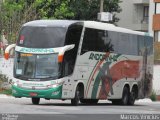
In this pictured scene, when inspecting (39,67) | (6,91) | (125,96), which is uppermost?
(39,67)

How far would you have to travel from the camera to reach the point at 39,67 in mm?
29984

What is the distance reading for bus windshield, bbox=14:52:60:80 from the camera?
97.9 ft

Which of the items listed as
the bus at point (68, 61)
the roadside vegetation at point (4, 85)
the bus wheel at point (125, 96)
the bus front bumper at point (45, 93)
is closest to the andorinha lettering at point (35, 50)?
the bus at point (68, 61)

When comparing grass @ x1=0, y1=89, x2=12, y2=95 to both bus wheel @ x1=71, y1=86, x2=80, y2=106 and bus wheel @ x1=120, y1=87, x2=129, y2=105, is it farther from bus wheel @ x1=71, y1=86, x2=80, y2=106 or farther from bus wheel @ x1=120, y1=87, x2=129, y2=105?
bus wheel @ x1=71, y1=86, x2=80, y2=106

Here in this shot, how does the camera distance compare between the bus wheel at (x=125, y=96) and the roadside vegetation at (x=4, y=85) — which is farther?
the roadside vegetation at (x=4, y=85)

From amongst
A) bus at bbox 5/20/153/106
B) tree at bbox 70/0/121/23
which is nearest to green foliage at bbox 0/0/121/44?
tree at bbox 70/0/121/23

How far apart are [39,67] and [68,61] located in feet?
4.34

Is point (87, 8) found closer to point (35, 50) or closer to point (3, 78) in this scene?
point (3, 78)

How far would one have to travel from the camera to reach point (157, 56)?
50906mm

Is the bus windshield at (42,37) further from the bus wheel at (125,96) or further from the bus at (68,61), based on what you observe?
the bus wheel at (125,96)

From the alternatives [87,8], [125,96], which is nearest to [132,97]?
[125,96]

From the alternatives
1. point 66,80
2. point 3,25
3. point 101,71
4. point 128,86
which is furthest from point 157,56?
point 66,80

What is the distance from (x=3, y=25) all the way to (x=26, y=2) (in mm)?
11650

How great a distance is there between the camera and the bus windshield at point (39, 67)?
2985 centimetres
